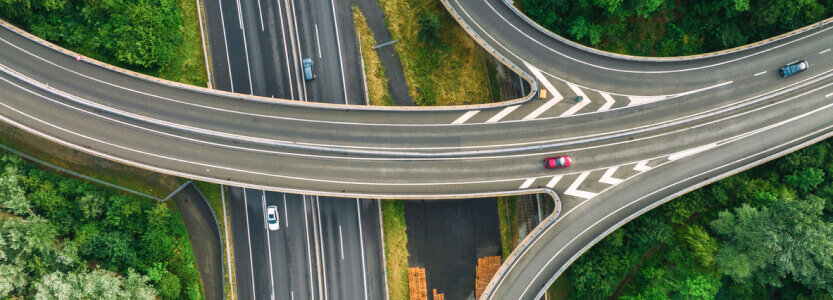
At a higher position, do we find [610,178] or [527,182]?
[527,182]

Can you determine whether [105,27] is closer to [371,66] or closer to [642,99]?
[371,66]

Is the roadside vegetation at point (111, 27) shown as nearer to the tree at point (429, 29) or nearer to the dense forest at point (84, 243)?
the dense forest at point (84, 243)

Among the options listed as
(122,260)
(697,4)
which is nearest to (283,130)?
(122,260)

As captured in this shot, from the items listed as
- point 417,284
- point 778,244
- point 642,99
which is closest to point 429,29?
point 642,99

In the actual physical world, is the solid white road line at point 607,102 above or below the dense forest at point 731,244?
above

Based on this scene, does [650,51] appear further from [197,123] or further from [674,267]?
[197,123]

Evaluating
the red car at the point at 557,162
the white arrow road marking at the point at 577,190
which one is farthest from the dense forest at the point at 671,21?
the white arrow road marking at the point at 577,190
